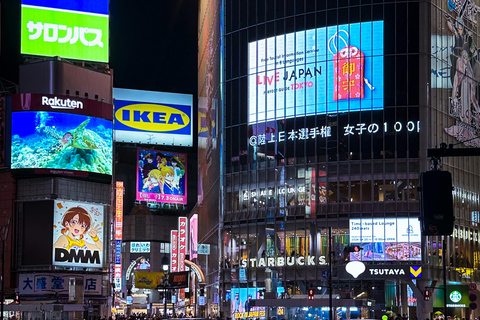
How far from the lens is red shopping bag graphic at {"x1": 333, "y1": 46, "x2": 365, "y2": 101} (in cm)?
6769

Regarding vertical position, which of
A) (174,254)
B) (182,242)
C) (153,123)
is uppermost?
(153,123)

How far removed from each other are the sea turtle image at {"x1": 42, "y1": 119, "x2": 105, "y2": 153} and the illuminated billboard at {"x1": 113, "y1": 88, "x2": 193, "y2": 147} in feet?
144

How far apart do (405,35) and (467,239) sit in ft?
56.2

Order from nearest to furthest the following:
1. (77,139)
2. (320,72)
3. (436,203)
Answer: (436,203) < (320,72) < (77,139)

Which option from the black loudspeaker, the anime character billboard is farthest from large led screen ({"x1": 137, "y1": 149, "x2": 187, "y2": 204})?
the black loudspeaker

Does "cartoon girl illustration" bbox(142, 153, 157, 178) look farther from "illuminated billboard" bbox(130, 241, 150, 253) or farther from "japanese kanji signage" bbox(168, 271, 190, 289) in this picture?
"japanese kanji signage" bbox(168, 271, 190, 289)

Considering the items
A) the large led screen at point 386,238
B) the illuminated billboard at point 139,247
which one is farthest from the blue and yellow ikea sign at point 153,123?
the large led screen at point 386,238

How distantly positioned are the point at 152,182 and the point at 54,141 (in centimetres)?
4919

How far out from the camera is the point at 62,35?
92938 millimetres

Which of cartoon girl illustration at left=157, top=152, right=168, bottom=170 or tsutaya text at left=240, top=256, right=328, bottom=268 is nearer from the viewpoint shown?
tsutaya text at left=240, top=256, right=328, bottom=268

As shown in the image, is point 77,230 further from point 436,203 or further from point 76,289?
point 436,203

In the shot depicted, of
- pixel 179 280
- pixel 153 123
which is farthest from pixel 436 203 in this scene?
pixel 153 123

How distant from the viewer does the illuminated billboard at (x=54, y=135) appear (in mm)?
83938

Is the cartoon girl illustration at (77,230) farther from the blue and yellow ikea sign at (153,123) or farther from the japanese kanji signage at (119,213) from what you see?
the blue and yellow ikea sign at (153,123)
